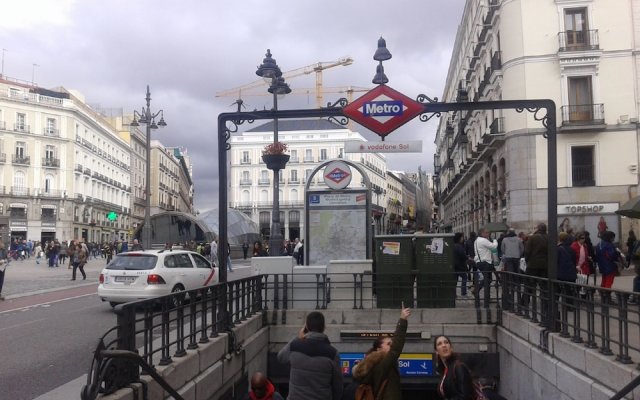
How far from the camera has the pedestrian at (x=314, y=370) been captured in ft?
19.2

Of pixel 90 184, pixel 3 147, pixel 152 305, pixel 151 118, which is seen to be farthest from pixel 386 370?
pixel 90 184

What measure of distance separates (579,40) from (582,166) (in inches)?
261

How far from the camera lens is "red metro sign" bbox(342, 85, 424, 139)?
30.8 ft

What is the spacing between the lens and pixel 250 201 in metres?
99.1

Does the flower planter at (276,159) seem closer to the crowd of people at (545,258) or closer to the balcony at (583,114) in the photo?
the crowd of people at (545,258)

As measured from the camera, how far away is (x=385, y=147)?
9359mm

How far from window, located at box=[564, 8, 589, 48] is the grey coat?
30210 millimetres

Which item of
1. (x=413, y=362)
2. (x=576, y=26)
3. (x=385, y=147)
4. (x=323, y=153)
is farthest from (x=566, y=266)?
(x=323, y=153)

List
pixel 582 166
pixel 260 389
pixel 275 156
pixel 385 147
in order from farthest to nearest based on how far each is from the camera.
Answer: pixel 582 166, pixel 275 156, pixel 385 147, pixel 260 389

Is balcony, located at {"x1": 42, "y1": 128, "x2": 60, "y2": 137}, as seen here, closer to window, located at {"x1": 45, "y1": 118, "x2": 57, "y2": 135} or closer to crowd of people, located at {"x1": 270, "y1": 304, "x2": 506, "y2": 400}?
window, located at {"x1": 45, "y1": 118, "x2": 57, "y2": 135}

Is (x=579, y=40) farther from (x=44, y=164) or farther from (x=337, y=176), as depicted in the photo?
(x=44, y=164)

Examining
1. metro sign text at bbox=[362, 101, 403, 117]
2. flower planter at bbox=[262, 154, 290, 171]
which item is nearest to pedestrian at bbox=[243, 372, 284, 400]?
metro sign text at bbox=[362, 101, 403, 117]

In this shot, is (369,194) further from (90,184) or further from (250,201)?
(250,201)

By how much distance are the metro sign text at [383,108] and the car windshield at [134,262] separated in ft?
23.4
